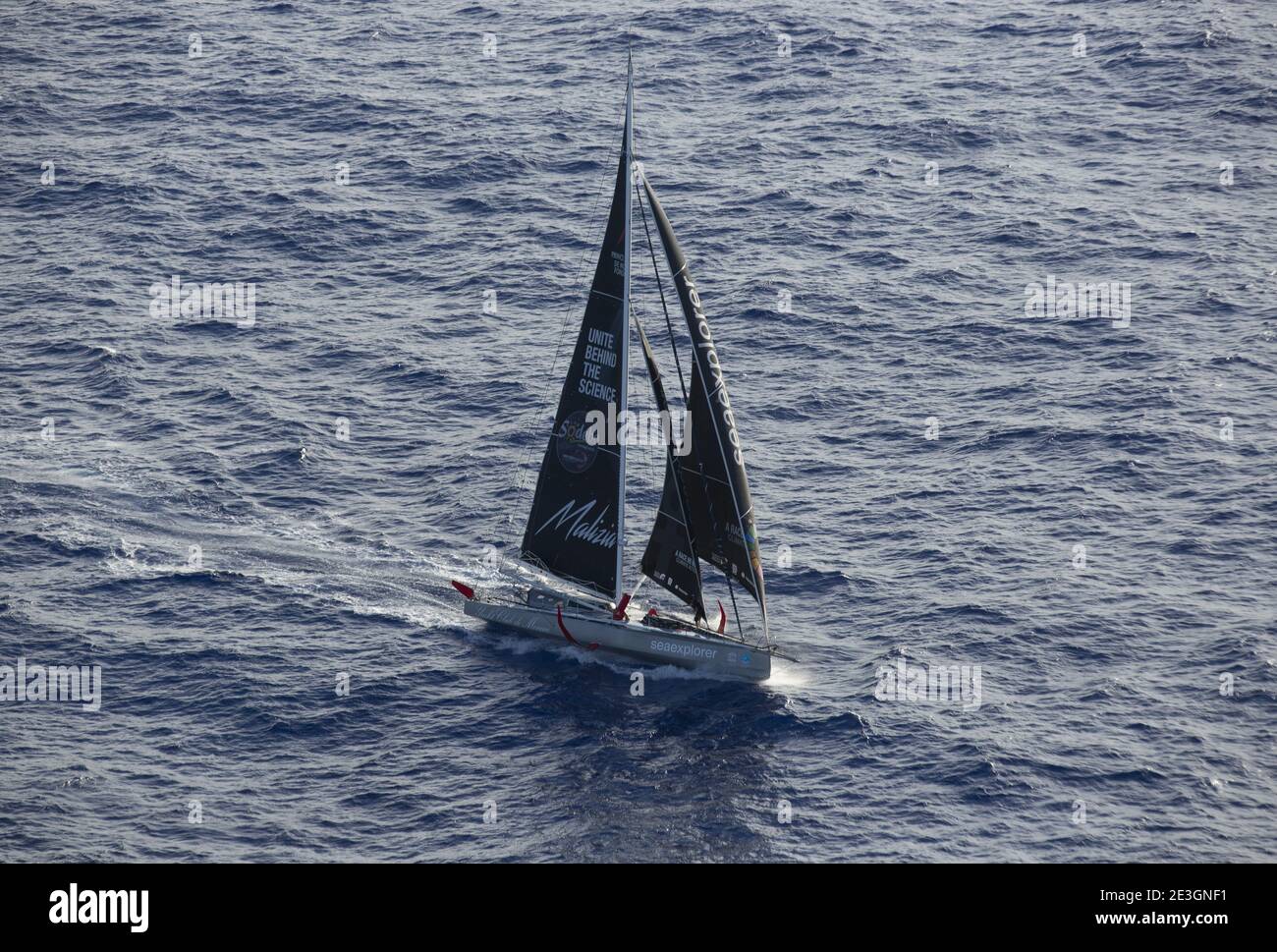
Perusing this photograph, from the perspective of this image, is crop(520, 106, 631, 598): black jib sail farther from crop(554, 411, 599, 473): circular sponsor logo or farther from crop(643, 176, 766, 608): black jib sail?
crop(643, 176, 766, 608): black jib sail

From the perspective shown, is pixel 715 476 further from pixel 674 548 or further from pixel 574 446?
pixel 574 446

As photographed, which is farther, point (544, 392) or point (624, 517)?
point (544, 392)

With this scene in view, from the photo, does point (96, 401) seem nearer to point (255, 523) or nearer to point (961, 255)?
point (255, 523)

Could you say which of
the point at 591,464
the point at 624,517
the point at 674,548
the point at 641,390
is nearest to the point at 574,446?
the point at 591,464

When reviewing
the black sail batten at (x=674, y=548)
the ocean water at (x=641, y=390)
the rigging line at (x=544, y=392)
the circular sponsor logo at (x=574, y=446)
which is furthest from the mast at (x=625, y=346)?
the rigging line at (x=544, y=392)

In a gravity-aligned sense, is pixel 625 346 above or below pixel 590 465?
above

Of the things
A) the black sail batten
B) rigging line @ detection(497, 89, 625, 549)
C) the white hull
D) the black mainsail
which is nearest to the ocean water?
rigging line @ detection(497, 89, 625, 549)
